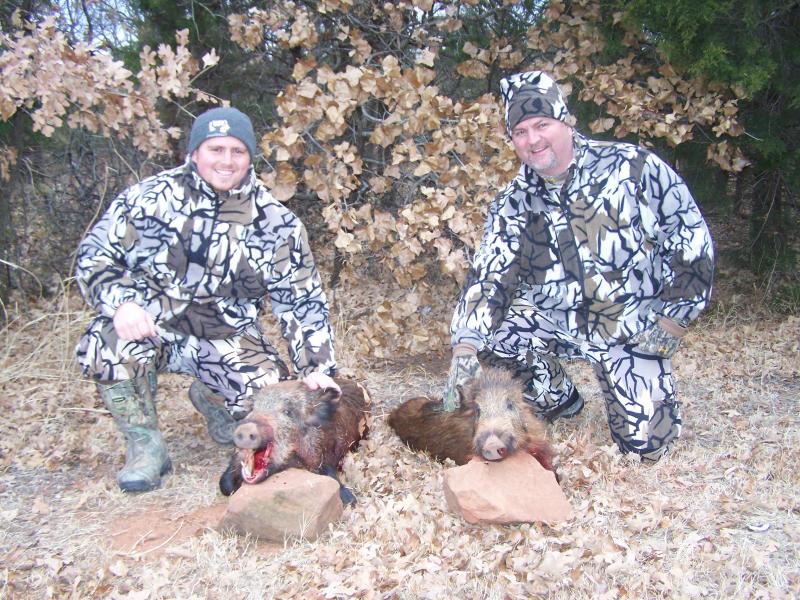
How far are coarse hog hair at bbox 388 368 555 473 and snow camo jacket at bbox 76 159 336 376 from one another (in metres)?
0.67

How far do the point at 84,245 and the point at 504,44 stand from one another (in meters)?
3.57

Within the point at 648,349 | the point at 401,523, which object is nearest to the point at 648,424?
the point at 648,349

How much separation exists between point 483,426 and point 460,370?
32 centimetres

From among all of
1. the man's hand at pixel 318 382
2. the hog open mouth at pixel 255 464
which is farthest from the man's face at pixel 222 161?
the hog open mouth at pixel 255 464

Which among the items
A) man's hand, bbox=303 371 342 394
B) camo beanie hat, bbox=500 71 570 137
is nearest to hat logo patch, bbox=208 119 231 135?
man's hand, bbox=303 371 342 394

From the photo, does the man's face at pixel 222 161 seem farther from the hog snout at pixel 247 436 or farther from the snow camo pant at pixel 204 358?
the hog snout at pixel 247 436

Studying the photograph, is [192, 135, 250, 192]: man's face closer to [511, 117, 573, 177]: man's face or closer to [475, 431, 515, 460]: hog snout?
[511, 117, 573, 177]: man's face

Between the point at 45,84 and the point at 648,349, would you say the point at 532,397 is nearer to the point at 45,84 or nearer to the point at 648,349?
the point at 648,349

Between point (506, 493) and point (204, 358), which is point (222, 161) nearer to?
point (204, 358)

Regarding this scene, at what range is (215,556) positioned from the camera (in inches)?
113

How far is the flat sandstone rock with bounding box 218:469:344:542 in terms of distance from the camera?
2.95 meters

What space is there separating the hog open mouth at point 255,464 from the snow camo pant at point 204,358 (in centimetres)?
47

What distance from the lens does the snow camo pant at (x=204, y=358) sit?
11.6ft

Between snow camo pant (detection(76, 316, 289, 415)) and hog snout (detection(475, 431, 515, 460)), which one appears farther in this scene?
snow camo pant (detection(76, 316, 289, 415))
